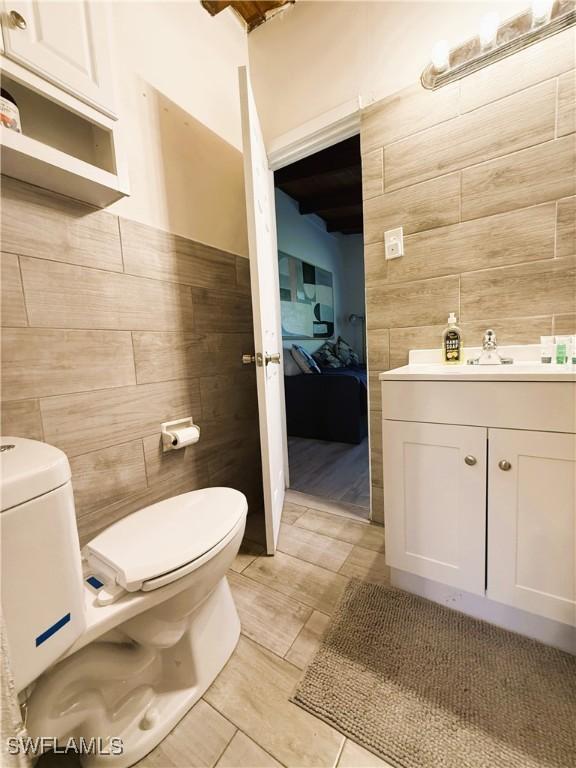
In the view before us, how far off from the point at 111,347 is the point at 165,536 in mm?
664

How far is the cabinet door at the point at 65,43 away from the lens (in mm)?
692

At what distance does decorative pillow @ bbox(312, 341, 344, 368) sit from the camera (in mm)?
A: 3752

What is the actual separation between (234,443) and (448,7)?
2.10 m

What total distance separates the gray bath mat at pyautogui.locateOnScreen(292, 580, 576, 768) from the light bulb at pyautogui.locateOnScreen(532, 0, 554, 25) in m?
2.06

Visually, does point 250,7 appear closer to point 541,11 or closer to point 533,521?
point 541,11

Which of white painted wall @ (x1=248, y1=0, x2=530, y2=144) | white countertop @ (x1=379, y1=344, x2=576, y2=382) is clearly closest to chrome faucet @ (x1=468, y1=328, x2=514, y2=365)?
white countertop @ (x1=379, y1=344, x2=576, y2=382)

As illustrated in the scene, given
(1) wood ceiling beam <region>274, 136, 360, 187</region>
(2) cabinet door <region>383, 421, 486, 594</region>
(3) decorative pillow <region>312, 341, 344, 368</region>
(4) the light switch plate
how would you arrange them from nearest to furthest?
1. (2) cabinet door <region>383, 421, 486, 594</region>
2. (4) the light switch plate
3. (1) wood ceiling beam <region>274, 136, 360, 187</region>
4. (3) decorative pillow <region>312, 341, 344, 368</region>

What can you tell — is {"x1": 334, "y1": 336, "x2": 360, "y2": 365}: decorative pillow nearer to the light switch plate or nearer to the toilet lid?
the light switch plate

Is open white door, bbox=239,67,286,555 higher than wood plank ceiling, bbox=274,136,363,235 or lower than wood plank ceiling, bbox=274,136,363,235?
lower

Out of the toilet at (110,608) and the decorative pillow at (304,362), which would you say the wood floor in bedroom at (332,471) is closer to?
the decorative pillow at (304,362)

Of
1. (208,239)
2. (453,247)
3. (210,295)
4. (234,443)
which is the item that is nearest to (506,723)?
(234,443)

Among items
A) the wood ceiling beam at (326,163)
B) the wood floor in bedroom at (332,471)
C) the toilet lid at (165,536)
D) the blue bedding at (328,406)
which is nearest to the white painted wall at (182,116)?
the toilet lid at (165,536)

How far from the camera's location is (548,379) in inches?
31.4

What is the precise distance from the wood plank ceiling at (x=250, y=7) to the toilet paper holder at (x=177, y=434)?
77.6 inches
